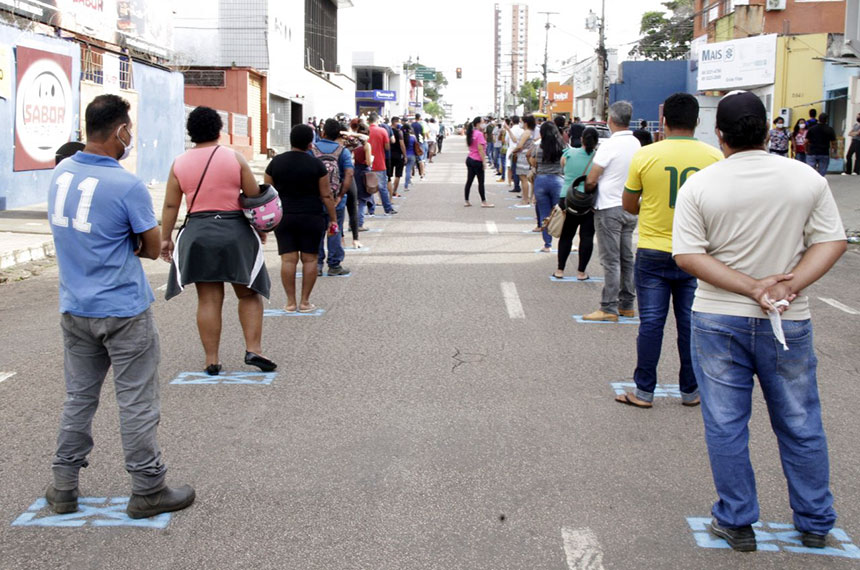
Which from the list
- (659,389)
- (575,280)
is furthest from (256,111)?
(659,389)

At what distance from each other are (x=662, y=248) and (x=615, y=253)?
259cm

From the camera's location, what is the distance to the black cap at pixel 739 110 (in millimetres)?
3854

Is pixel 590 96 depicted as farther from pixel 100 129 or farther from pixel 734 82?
pixel 100 129

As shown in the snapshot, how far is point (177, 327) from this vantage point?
8.54 m

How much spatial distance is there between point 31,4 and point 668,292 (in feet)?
51.9

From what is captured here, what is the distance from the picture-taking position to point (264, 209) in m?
6.48

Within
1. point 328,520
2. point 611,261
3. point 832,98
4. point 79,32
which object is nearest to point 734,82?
point 832,98

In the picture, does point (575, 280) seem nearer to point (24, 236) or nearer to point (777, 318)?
point (777, 318)

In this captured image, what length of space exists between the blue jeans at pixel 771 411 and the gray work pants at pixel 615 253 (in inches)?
182

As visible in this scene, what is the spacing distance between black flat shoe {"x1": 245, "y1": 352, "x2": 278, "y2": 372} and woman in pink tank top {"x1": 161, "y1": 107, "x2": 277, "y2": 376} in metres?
0.37

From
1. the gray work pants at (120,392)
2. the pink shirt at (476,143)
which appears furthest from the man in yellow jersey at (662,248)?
Result: the pink shirt at (476,143)

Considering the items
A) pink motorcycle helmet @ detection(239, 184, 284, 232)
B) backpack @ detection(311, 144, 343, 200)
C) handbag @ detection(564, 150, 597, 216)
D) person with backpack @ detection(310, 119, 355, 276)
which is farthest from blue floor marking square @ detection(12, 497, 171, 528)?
backpack @ detection(311, 144, 343, 200)

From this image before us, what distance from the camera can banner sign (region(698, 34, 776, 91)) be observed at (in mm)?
36312

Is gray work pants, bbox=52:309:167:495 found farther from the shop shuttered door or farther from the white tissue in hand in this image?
the shop shuttered door
